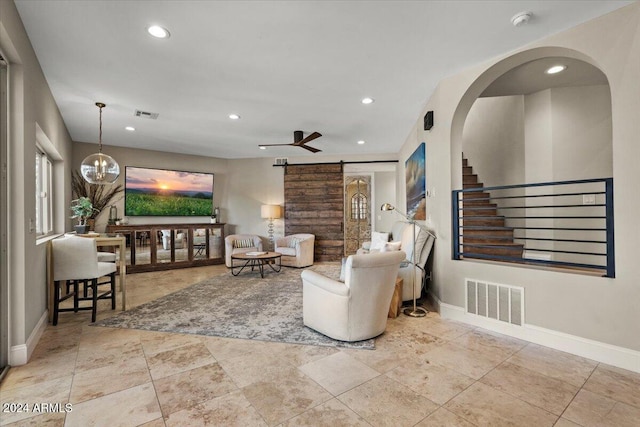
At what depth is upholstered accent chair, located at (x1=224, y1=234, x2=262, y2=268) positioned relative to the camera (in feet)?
20.6

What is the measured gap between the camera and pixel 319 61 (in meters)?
2.80

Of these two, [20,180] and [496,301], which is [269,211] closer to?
[20,180]

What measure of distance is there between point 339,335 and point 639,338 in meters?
2.17

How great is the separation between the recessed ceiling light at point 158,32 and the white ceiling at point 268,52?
0.05 meters

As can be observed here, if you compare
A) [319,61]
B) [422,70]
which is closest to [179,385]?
[319,61]

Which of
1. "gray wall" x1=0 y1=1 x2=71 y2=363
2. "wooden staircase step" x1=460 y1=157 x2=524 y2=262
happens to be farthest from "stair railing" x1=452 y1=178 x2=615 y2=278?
"gray wall" x1=0 y1=1 x2=71 y2=363

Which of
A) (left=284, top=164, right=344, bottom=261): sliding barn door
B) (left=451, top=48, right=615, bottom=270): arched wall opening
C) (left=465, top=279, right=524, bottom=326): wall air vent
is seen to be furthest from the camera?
(left=284, top=164, right=344, bottom=261): sliding barn door

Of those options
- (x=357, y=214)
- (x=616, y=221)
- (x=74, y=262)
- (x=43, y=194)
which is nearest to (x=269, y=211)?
(x=357, y=214)

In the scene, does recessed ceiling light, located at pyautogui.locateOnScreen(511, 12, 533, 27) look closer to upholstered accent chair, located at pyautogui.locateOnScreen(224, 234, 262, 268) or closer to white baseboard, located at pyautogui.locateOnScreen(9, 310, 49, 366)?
white baseboard, located at pyautogui.locateOnScreen(9, 310, 49, 366)

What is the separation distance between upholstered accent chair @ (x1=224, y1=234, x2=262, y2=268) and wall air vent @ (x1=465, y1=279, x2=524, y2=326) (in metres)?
4.57

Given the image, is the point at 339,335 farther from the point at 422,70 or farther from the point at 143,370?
the point at 422,70

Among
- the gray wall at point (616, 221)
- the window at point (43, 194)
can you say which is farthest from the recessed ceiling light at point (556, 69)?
the window at point (43, 194)

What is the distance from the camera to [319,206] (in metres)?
7.07

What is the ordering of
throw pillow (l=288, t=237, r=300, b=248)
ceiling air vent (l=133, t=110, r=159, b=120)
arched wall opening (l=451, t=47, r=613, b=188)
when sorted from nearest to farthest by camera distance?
1. arched wall opening (l=451, t=47, r=613, b=188)
2. ceiling air vent (l=133, t=110, r=159, b=120)
3. throw pillow (l=288, t=237, r=300, b=248)
